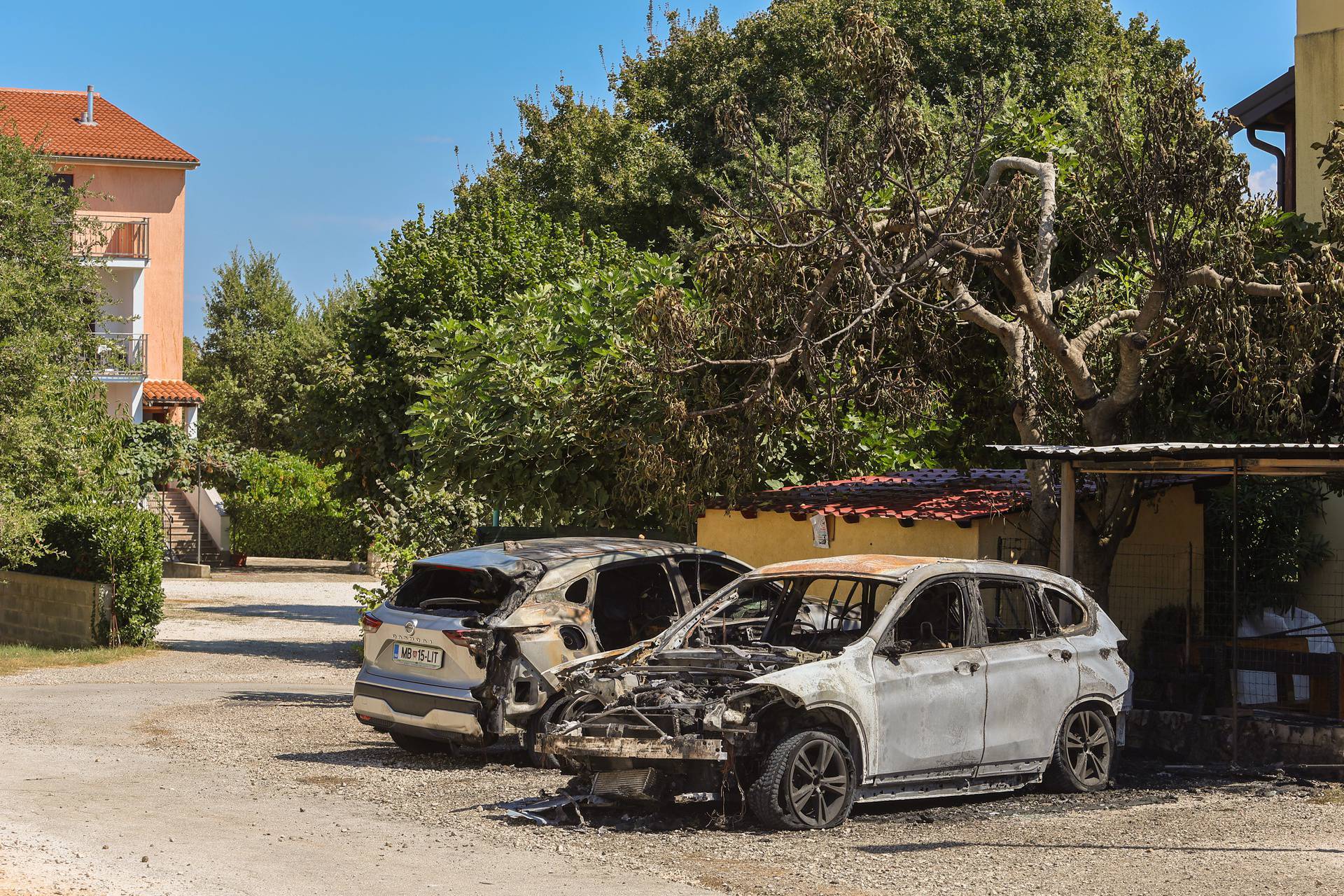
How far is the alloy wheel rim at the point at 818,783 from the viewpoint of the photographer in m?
8.43

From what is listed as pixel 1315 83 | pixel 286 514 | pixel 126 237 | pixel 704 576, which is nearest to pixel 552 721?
pixel 704 576

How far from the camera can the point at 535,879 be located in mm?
7176

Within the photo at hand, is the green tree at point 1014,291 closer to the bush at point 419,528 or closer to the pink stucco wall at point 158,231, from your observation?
the bush at point 419,528

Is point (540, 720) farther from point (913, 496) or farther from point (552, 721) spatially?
point (913, 496)

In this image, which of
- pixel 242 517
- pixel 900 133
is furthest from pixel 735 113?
pixel 242 517

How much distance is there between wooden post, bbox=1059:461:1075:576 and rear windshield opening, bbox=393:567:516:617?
4.42 meters

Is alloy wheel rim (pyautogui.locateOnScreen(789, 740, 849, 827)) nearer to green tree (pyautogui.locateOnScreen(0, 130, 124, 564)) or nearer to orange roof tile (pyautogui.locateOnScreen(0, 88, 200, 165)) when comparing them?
green tree (pyautogui.locateOnScreen(0, 130, 124, 564))

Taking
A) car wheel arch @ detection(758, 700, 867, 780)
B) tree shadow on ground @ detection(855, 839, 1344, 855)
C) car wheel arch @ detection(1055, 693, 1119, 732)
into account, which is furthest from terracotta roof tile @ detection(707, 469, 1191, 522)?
tree shadow on ground @ detection(855, 839, 1344, 855)

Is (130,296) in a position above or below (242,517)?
above

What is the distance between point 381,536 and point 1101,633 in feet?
43.6

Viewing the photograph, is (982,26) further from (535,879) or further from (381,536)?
(535,879)

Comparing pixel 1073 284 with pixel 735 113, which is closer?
pixel 735 113

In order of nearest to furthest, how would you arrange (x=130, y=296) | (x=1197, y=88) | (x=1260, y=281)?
(x=1197, y=88)
(x=1260, y=281)
(x=130, y=296)

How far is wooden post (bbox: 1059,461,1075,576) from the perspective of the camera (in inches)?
450
